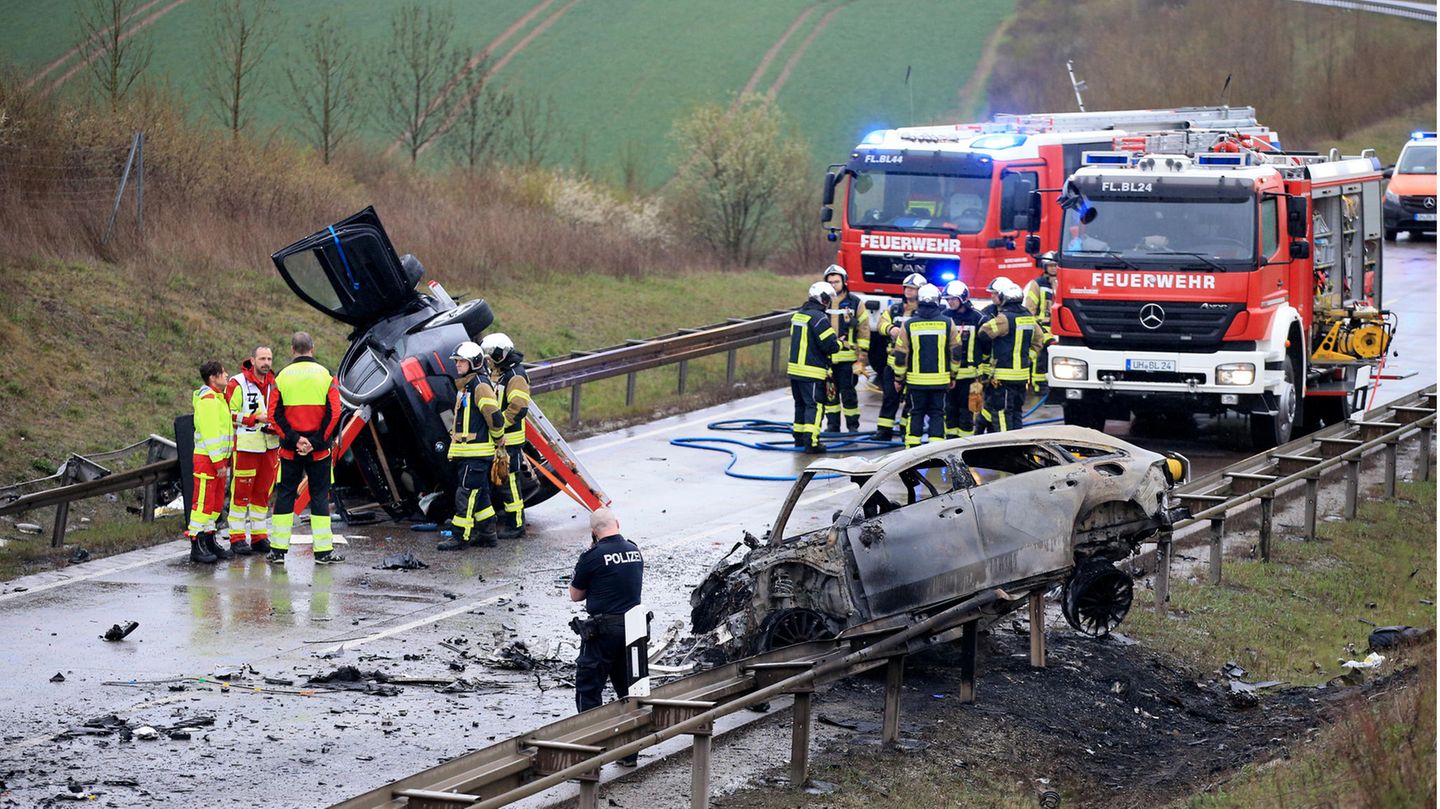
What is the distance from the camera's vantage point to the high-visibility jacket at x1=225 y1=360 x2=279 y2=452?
13461mm

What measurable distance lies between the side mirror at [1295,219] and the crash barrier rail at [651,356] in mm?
7537

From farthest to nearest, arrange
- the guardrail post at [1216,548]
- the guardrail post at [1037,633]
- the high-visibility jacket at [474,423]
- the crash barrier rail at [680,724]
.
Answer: the high-visibility jacket at [474,423]
the guardrail post at [1216,548]
the guardrail post at [1037,633]
the crash barrier rail at [680,724]

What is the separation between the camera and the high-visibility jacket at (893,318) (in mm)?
17531

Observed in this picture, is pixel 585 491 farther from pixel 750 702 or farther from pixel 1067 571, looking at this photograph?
pixel 750 702

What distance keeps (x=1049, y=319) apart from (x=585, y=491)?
7.28m

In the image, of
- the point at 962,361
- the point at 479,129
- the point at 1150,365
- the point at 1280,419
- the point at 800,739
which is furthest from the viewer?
the point at 479,129

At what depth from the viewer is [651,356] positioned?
20719mm

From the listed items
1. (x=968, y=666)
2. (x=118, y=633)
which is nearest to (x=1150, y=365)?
(x=968, y=666)

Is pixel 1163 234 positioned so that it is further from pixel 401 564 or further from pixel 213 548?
pixel 213 548

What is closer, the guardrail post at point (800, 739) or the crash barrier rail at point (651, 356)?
the guardrail post at point (800, 739)

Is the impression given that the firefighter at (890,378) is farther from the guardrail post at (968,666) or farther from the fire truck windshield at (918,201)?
the guardrail post at (968,666)

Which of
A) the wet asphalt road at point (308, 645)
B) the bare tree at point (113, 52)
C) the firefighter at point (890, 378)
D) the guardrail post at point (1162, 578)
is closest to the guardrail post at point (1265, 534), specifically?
the guardrail post at point (1162, 578)

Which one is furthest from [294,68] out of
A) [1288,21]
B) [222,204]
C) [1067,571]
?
[1067,571]

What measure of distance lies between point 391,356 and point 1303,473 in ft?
26.1
